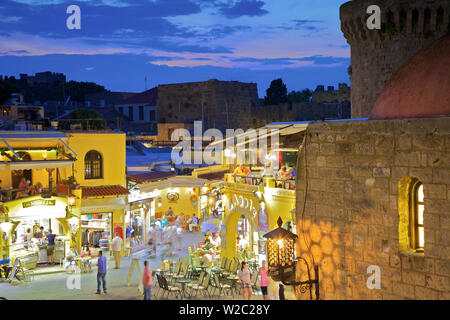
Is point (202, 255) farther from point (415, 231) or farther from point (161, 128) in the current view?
point (161, 128)

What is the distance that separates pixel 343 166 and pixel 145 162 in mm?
22399

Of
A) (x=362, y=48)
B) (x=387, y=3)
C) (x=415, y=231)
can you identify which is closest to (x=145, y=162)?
(x=362, y=48)

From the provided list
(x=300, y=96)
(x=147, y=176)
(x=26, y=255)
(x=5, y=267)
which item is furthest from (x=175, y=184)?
(x=300, y=96)

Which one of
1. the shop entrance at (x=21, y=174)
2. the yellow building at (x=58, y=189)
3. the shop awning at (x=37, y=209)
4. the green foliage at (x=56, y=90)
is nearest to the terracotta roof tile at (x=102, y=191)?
the yellow building at (x=58, y=189)

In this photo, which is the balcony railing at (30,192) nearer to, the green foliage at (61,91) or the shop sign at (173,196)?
the shop sign at (173,196)

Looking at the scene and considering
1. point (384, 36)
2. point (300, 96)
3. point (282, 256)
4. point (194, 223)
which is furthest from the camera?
point (300, 96)

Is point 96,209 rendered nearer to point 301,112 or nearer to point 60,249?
point 60,249

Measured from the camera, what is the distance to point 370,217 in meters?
7.87

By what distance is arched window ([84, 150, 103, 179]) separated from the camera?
21.4 m

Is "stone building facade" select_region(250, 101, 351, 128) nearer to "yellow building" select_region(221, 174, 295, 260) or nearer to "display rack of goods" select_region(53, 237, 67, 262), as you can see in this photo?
"yellow building" select_region(221, 174, 295, 260)

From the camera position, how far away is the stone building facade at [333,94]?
158 feet

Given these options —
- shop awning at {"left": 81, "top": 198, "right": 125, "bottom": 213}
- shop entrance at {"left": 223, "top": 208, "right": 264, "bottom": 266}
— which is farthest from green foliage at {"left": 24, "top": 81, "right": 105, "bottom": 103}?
shop entrance at {"left": 223, "top": 208, "right": 264, "bottom": 266}

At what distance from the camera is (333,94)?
49.9 metres

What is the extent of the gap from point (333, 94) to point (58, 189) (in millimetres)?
35732
